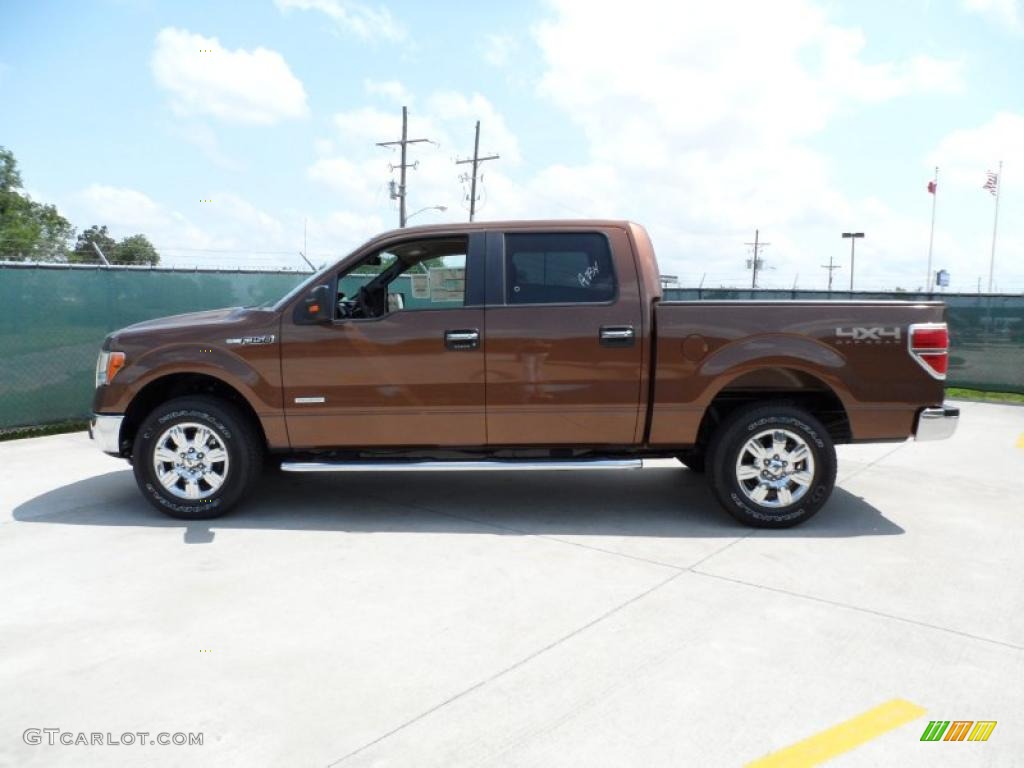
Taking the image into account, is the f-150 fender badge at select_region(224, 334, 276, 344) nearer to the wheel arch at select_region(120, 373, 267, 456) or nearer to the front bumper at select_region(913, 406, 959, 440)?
the wheel arch at select_region(120, 373, 267, 456)

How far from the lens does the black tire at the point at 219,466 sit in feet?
17.5

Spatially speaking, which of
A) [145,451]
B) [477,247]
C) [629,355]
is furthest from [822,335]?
[145,451]

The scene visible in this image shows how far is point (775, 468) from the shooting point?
207 inches

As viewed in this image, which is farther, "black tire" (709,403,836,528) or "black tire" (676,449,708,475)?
"black tire" (676,449,708,475)

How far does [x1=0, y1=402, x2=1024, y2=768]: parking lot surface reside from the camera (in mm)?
2834

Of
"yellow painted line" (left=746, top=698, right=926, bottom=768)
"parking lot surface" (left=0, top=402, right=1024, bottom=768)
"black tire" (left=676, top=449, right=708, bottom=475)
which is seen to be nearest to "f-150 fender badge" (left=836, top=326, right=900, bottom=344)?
"parking lot surface" (left=0, top=402, right=1024, bottom=768)

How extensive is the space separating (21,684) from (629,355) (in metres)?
3.65

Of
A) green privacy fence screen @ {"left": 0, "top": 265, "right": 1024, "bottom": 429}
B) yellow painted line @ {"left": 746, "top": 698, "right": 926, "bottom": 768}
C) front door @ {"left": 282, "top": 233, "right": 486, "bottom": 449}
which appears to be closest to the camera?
yellow painted line @ {"left": 746, "top": 698, "right": 926, "bottom": 768}

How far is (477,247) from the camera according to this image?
17.8 ft

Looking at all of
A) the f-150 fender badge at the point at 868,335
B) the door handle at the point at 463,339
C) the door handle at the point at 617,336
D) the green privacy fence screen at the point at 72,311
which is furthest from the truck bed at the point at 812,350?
the green privacy fence screen at the point at 72,311

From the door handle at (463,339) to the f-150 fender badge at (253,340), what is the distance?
118 cm

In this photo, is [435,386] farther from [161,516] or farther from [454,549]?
[161,516]

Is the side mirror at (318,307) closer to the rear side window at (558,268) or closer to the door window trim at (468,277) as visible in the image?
the door window trim at (468,277)

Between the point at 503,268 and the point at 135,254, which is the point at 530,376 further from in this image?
the point at 135,254
